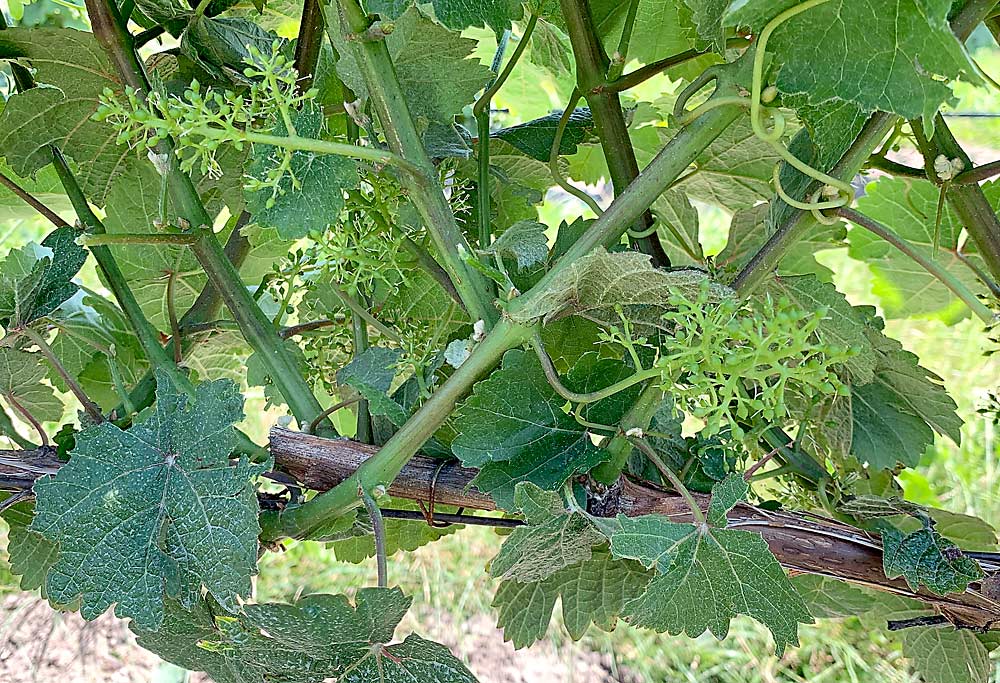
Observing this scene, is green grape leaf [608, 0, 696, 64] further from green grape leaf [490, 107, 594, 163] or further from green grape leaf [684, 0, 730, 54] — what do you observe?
green grape leaf [684, 0, 730, 54]

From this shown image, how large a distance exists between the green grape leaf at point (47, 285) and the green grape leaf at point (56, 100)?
55mm

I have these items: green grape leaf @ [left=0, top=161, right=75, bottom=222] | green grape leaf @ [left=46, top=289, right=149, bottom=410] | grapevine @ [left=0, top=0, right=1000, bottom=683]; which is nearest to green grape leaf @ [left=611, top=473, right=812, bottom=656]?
grapevine @ [left=0, top=0, right=1000, bottom=683]

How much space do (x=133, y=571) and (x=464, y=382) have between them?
165 mm

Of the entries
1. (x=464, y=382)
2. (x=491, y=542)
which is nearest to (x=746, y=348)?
(x=464, y=382)

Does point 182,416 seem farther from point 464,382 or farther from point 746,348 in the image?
point 746,348

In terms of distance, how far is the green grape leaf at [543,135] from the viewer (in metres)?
0.56

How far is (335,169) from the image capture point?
0.38 m

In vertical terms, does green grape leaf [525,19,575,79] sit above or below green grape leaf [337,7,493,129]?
above

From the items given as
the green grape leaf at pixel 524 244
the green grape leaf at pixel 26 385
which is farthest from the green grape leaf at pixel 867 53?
the green grape leaf at pixel 26 385

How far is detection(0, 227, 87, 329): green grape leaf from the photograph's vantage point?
493 mm

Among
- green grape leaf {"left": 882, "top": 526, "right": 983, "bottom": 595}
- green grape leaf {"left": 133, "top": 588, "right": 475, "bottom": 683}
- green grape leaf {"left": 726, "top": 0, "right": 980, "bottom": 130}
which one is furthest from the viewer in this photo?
green grape leaf {"left": 882, "top": 526, "right": 983, "bottom": 595}

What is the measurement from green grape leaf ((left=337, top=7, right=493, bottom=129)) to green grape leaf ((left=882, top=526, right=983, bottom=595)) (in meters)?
0.34

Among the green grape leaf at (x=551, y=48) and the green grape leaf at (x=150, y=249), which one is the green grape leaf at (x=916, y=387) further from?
the green grape leaf at (x=150, y=249)

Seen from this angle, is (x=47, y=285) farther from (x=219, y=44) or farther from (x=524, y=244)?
(x=524, y=244)
